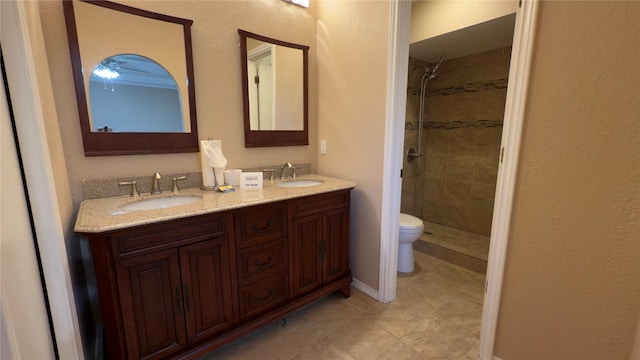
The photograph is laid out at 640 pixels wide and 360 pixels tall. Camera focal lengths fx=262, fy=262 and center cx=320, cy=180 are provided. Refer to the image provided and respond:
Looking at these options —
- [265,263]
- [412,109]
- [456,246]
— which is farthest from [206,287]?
[412,109]

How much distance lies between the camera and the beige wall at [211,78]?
1321 millimetres

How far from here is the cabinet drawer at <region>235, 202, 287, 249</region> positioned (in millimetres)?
1410

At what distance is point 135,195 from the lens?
1.53m

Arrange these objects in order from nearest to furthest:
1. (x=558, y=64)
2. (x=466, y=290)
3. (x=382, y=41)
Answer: (x=558, y=64)
(x=382, y=41)
(x=466, y=290)

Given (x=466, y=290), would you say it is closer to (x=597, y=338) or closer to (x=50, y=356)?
(x=597, y=338)

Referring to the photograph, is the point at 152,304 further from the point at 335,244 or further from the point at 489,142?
the point at 489,142

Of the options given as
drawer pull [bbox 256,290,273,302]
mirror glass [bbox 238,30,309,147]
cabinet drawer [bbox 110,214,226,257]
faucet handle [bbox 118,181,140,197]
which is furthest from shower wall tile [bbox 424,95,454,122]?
faucet handle [bbox 118,181,140,197]

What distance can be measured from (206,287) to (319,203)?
0.80m

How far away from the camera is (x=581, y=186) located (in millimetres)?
1082

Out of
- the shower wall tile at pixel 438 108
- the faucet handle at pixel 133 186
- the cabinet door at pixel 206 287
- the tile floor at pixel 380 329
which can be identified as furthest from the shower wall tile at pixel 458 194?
the faucet handle at pixel 133 186

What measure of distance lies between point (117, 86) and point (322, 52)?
1444mm

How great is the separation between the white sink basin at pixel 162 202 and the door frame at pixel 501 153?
125 cm

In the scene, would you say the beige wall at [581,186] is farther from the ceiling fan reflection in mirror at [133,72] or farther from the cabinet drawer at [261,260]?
the ceiling fan reflection in mirror at [133,72]

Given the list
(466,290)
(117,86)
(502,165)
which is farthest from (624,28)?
(117,86)
